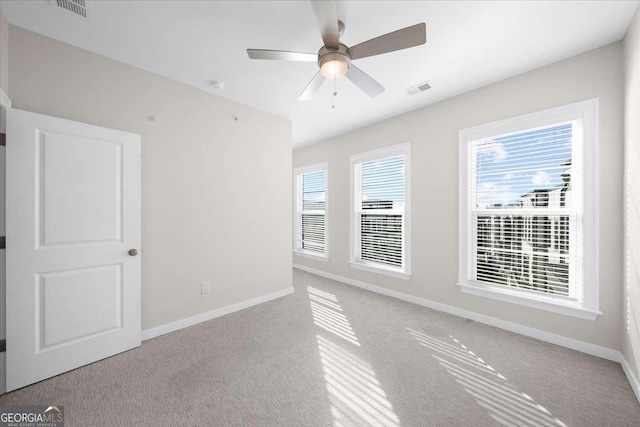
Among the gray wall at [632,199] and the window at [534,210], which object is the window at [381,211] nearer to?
the window at [534,210]

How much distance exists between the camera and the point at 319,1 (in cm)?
136

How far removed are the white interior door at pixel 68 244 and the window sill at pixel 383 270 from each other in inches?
121

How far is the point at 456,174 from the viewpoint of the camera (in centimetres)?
316

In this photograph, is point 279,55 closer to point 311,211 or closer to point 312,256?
point 311,211

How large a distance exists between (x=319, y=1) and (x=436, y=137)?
2520 mm

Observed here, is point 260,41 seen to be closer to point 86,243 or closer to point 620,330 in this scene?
point 86,243

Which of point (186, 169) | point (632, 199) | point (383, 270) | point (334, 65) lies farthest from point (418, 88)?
point (186, 169)

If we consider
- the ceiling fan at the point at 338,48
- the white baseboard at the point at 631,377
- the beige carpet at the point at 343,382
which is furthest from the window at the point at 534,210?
the ceiling fan at the point at 338,48

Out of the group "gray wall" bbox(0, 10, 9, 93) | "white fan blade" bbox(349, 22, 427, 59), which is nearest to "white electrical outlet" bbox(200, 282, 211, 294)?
"gray wall" bbox(0, 10, 9, 93)

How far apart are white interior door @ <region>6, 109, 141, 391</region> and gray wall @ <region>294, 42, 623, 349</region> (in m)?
3.18

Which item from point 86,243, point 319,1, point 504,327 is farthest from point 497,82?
point 86,243

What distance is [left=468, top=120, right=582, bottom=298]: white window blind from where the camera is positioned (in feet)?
7.98

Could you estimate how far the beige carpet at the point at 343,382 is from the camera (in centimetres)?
162

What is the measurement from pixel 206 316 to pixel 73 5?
2998 mm
